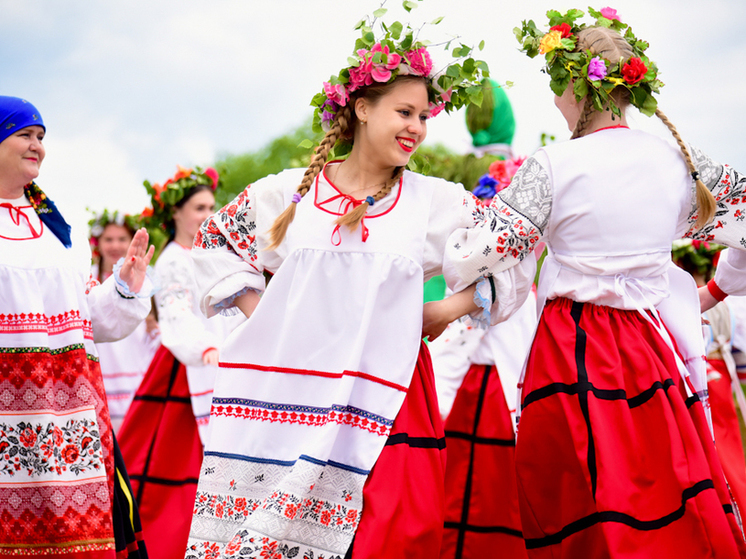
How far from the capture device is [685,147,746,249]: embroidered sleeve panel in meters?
2.95

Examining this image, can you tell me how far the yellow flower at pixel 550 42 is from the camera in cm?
299

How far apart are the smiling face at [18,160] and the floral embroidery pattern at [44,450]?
3.49 ft

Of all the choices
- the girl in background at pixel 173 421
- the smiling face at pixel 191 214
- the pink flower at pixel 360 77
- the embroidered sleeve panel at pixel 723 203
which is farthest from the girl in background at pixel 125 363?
the embroidered sleeve panel at pixel 723 203

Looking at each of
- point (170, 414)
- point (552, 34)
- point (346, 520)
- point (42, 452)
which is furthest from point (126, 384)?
point (552, 34)

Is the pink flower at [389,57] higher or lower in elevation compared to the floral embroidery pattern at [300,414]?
higher

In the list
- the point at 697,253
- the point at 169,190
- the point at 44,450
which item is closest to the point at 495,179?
the point at 697,253

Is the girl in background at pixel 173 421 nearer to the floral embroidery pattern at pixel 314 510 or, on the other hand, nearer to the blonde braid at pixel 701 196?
the floral embroidery pattern at pixel 314 510

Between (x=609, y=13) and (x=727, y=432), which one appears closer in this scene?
(x=609, y=13)

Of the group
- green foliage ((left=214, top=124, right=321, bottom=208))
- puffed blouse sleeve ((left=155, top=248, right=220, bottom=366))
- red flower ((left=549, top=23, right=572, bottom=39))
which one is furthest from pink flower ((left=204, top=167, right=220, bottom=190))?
green foliage ((left=214, top=124, right=321, bottom=208))

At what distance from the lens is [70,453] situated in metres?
3.36

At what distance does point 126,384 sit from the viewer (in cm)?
664

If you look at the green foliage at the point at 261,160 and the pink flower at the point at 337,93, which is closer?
the pink flower at the point at 337,93

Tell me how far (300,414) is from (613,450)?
3.47ft

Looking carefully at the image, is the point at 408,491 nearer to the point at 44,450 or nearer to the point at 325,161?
the point at 325,161
